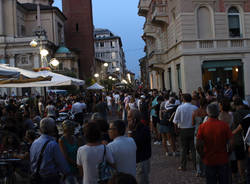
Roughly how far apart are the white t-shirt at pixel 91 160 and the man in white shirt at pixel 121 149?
158 mm

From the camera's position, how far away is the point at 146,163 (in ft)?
17.2

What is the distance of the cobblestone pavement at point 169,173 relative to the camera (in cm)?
705

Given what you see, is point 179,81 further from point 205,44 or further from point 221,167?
point 221,167

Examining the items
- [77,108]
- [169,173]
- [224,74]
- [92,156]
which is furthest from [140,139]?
[224,74]

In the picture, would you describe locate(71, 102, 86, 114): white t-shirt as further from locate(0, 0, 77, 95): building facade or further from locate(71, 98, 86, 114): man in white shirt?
locate(0, 0, 77, 95): building facade

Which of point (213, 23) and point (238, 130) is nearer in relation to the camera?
point (238, 130)

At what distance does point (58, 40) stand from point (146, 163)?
5406 centimetres

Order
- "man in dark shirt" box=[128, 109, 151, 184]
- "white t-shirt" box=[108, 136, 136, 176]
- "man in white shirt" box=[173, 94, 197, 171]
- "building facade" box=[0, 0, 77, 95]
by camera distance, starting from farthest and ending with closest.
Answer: "building facade" box=[0, 0, 77, 95], "man in white shirt" box=[173, 94, 197, 171], "man in dark shirt" box=[128, 109, 151, 184], "white t-shirt" box=[108, 136, 136, 176]

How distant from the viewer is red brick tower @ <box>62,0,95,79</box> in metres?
59.3

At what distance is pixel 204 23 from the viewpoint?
22.4 m

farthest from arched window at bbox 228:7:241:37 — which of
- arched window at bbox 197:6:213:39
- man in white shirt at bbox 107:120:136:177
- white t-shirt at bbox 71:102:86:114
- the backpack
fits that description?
the backpack

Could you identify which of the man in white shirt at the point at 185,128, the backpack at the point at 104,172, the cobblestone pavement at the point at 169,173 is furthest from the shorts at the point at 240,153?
the backpack at the point at 104,172

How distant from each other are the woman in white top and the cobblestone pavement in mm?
3417

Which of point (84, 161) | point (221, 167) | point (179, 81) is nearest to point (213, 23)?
point (179, 81)
